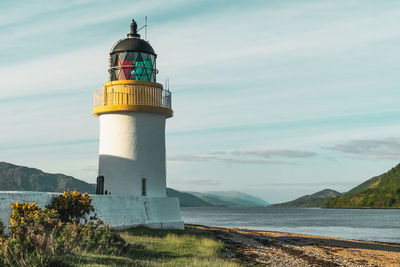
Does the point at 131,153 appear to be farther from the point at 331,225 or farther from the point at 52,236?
the point at 331,225

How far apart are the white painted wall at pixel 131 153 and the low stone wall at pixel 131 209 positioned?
78 cm

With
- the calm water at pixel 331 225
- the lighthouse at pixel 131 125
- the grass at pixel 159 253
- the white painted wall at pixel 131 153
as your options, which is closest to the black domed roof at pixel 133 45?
the lighthouse at pixel 131 125

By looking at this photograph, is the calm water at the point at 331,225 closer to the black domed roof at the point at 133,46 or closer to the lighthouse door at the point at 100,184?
the lighthouse door at the point at 100,184

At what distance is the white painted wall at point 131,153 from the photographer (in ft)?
81.7

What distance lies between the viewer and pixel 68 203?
1834cm

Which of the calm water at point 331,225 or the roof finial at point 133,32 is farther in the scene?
the calm water at point 331,225

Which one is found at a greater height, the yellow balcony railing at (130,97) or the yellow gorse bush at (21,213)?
the yellow balcony railing at (130,97)

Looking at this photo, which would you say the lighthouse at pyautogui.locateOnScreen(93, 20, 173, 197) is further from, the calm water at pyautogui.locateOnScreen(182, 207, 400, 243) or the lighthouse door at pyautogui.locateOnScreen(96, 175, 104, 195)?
the calm water at pyautogui.locateOnScreen(182, 207, 400, 243)

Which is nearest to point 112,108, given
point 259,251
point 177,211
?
point 177,211

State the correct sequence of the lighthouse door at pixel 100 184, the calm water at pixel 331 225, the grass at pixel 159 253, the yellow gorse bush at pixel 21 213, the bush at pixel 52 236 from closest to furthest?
the bush at pixel 52 236, the grass at pixel 159 253, the yellow gorse bush at pixel 21 213, the lighthouse door at pixel 100 184, the calm water at pixel 331 225

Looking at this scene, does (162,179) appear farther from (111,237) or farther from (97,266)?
(97,266)

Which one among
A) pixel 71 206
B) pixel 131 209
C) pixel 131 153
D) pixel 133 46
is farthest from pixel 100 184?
pixel 133 46

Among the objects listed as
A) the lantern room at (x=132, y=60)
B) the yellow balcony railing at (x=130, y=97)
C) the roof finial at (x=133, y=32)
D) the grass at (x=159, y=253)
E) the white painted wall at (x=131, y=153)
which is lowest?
the grass at (x=159, y=253)

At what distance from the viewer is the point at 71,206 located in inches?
726
